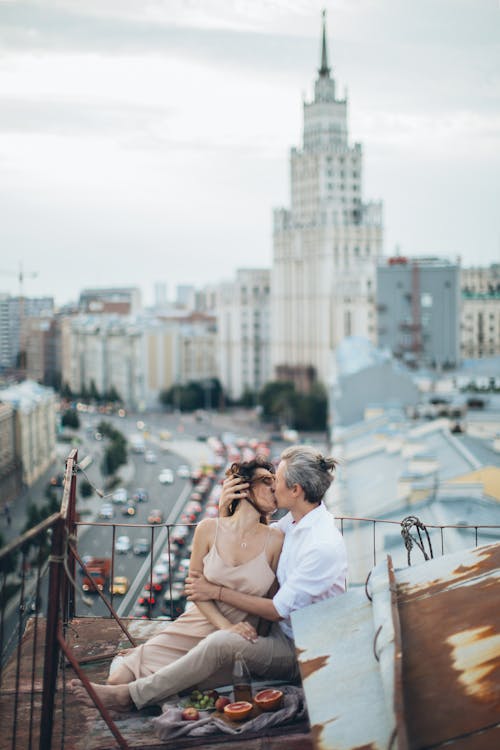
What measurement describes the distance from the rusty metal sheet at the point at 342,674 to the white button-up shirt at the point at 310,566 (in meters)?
0.10

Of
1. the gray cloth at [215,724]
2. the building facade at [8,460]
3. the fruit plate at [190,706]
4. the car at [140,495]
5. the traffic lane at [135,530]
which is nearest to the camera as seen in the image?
the gray cloth at [215,724]

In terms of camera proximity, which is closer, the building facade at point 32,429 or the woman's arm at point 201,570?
the woman's arm at point 201,570

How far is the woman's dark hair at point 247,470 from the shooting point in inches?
118

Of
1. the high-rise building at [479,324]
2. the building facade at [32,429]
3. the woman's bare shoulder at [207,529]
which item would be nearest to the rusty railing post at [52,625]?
the woman's bare shoulder at [207,529]

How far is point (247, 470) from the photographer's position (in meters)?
3.01

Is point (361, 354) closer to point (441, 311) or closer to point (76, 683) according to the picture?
point (441, 311)

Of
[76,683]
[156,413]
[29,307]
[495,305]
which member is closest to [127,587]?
[76,683]

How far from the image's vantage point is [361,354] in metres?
Answer: 26.2

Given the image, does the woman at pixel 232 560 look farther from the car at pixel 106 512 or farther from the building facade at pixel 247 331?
the building facade at pixel 247 331

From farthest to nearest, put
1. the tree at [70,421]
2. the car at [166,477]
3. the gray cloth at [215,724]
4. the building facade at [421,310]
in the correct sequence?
the tree at [70,421]
the building facade at [421,310]
the car at [166,477]
the gray cloth at [215,724]

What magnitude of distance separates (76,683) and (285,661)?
59 centimetres

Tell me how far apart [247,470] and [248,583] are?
0.32 metres

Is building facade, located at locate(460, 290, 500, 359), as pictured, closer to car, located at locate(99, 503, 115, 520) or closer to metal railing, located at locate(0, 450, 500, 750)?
car, located at locate(99, 503, 115, 520)

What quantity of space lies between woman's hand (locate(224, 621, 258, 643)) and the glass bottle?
0.23ft
